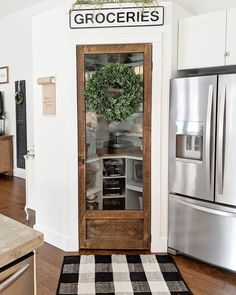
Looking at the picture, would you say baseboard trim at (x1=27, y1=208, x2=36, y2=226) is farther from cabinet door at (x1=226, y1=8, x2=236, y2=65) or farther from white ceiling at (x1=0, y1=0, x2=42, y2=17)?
white ceiling at (x1=0, y1=0, x2=42, y2=17)

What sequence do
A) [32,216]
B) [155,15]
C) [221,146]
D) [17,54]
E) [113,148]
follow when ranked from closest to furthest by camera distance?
[221,146]
[155,15]
[113,148]
[32,216]
[17,54]

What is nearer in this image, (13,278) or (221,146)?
(13,278)

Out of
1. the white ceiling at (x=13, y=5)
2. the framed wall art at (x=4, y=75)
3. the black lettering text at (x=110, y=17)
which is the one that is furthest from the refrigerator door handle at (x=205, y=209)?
the framed wall art at (x=4, y=75)

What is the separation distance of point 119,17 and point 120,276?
7.82 feet

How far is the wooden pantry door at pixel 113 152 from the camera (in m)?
2.93

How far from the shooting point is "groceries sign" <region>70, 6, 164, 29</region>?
2.86 m

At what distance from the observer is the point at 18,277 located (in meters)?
1.17

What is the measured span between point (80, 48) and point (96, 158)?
1115 millimetres

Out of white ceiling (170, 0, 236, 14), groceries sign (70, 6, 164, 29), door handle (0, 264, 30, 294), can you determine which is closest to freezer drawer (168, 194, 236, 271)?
groceries sign (70, 6, 164, 29)

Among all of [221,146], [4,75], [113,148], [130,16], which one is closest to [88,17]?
[130,16]

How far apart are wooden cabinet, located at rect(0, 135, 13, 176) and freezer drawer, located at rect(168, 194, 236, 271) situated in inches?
165

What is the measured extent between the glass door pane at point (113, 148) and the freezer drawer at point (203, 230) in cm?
42

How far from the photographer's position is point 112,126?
3102 millimetres

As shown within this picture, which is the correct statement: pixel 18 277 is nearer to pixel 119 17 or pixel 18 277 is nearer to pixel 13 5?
pixel 119 17
